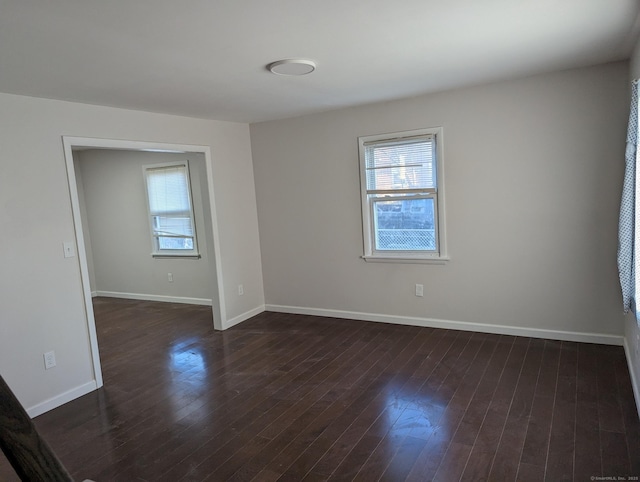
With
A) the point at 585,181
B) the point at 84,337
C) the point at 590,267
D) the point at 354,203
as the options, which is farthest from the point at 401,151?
the point at 84,337

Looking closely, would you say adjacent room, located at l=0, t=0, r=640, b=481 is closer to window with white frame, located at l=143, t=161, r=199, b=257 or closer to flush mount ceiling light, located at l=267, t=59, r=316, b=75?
flush mount ceiling light, located at l=267, t=59, r=316, b=75

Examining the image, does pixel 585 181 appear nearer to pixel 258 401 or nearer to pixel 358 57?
pixel 358 57

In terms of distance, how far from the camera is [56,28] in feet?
6.63

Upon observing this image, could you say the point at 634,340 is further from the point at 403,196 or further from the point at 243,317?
the point at 243,317

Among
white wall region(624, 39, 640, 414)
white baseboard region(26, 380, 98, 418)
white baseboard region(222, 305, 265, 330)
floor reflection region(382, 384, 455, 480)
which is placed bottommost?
floor reflection region(382, 384, 455, 480)

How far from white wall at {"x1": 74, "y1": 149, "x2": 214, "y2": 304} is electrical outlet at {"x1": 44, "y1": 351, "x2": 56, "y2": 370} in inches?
108

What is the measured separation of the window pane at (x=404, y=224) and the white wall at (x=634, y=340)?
69.9 inches

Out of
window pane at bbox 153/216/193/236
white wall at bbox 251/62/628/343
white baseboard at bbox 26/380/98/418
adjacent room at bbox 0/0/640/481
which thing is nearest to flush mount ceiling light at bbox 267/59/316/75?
adjacent room at bbox 0/0/640/481

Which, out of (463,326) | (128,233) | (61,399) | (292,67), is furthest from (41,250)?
(463,326)

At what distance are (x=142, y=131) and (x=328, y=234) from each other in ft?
7.43

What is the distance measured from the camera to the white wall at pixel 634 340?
2673 mm

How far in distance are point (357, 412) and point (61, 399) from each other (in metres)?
2.36

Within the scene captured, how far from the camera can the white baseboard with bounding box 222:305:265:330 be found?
4933 mm

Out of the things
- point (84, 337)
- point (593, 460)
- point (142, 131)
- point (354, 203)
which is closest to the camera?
point (593, 460)
